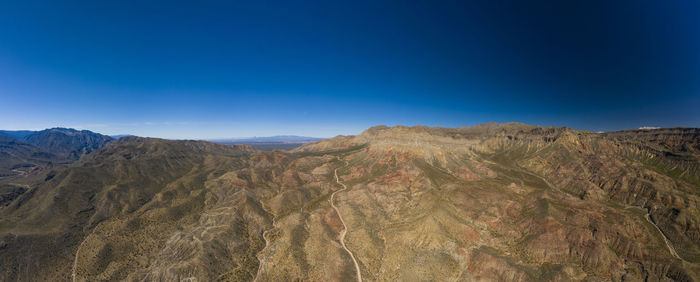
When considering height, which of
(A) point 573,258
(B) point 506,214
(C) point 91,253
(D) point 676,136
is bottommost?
(C) point 91,253

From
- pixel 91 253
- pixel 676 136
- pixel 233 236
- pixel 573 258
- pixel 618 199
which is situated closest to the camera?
pixel 573 258

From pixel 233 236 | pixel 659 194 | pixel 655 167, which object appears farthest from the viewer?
pixel 655 167

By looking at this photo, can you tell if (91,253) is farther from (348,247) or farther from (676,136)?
(676,136)

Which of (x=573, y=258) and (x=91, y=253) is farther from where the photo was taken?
(x=91, y=253)

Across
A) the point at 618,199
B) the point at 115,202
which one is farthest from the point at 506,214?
the point at 115,202

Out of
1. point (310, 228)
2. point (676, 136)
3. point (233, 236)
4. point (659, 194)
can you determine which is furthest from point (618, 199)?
point (233, 236)

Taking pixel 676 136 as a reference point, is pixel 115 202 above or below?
below

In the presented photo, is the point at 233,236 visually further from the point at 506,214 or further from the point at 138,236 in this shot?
the point at 506,214

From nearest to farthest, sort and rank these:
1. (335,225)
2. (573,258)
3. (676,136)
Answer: (573,258) < (335,225) < (676,136)

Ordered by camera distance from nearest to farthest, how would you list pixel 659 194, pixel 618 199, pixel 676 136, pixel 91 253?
1. pixel 91 253
2. pixel 659 194
3. pixel 618 199
4. pixel 676 136
